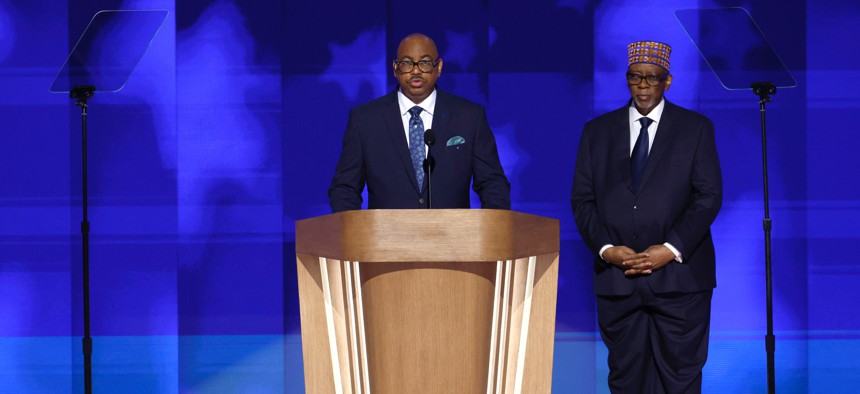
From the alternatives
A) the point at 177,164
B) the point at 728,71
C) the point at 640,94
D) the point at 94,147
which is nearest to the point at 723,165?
A: the point at 728,71

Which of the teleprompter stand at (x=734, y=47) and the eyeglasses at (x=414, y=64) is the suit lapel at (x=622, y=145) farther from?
the teleprompter stand at (x=734, y=47)

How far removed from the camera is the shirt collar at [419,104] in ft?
12.6

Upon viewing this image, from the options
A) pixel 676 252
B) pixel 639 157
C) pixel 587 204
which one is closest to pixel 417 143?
pixel 587 204

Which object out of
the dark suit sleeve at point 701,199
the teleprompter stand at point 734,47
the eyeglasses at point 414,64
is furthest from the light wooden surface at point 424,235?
the teleprompter stand at point 734,47

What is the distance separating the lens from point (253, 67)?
513 centimetres

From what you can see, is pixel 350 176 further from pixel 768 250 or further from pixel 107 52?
pixel 768 250

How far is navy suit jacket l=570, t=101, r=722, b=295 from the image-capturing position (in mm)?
3973

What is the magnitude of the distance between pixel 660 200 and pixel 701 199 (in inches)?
6.3

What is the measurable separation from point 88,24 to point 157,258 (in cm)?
120

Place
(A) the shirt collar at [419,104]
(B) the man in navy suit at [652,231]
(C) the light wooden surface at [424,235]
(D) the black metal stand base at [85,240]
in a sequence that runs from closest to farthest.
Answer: (C) the light wooden surface at [424,235] < (A) the shirt collar at [419,104] < (B) the man in navy suit at [652,231] < (D) the black metal stand base at [85,240]

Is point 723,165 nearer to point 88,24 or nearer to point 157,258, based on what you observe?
point 157,258

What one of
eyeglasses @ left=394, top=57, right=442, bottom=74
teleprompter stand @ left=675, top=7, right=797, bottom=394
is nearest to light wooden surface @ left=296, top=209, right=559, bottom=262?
eyeglasses @ left=394, top=57, right=442, bottom=74

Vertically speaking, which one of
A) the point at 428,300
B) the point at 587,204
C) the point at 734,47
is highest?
the point at 734,47

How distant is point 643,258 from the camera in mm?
3922
